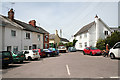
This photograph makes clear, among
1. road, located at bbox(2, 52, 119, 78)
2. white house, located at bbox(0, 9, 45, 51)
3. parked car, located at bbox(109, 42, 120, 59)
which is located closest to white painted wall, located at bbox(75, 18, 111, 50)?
white house, located at bbox(0, 9, 45, 51)

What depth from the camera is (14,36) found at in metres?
19.6

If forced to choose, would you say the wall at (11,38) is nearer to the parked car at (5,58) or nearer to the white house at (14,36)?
the white house at (14,36)

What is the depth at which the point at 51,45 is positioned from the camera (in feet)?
160

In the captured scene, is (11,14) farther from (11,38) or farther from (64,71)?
(64,71)

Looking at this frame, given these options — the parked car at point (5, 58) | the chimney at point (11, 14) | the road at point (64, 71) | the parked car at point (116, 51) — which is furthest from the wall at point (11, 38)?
the parked car at point (116, 51)

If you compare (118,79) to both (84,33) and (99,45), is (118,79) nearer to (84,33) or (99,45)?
(99,45)

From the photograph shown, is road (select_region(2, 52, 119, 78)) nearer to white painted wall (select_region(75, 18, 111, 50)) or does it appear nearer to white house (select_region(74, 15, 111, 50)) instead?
white painted wall (select_region(75, 18, 111, 50))

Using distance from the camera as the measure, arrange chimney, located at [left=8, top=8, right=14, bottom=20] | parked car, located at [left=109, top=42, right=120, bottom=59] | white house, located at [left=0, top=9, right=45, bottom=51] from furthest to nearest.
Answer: chimney, located at [left=8, top=8, right=14, bottom=20], white house, located at [left=0, top=9, right=45, bottom=51], parked car, located at [left=109, top=42, right=120, bottom=59]

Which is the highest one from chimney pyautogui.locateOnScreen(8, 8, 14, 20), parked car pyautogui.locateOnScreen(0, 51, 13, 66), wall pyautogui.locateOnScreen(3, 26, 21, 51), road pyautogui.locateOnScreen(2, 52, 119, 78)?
chimney pyautogui.locateOnScreen(8, 8, 14, 20)

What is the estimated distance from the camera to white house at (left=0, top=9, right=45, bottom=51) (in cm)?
1717

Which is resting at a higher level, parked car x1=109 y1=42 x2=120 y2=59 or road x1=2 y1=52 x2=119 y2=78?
parked car x1=109 y1=42 x2=120 y2=59

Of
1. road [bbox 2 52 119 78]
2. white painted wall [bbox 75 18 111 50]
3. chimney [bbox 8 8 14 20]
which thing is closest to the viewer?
road [bbox 2 52 119 78]

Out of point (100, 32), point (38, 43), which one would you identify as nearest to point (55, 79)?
point (38, 43)

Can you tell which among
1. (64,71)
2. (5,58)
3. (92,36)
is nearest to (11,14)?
(5,58)
